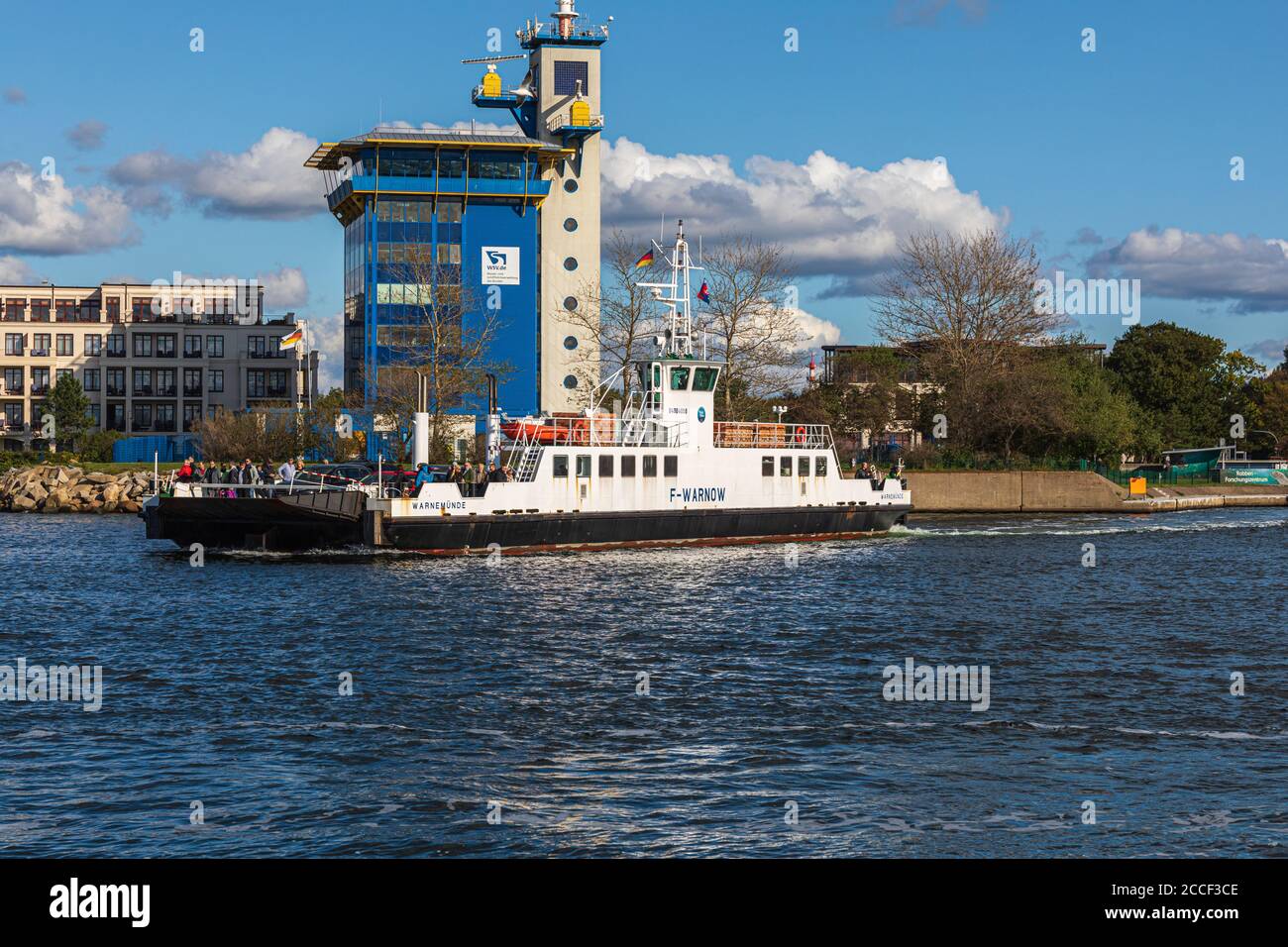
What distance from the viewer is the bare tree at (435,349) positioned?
6938cm

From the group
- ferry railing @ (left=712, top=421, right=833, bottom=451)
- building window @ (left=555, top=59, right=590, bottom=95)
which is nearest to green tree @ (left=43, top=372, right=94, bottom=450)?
building window @ (left=555, top=59, right=590, bottom=95)

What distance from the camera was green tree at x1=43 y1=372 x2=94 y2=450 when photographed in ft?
343

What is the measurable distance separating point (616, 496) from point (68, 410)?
71.1 m

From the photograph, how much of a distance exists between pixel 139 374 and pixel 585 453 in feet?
256

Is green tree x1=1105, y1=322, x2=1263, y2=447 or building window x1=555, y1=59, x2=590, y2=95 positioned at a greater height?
building window x1=555, y1=59, x2=590, y2=95

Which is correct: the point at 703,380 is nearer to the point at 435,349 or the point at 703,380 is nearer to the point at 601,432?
the point at 601,432

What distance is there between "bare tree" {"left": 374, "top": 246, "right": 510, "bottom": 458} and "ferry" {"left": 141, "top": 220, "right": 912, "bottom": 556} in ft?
45.1

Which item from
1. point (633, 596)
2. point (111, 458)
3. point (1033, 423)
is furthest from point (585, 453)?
point (111, 458)

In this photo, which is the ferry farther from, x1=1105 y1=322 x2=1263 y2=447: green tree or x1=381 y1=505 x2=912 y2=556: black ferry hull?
x1=1105 y1=322 x2=1263 y2=447: green tree

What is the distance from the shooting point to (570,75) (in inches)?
4104

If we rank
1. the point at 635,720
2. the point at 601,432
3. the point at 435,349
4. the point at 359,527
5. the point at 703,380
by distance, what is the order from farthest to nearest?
the point at 435,349 → the point at 703,380 → the point at 601,432 → the point at 359,527 → the point at 635,720

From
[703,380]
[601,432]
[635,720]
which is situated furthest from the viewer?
[703,380]

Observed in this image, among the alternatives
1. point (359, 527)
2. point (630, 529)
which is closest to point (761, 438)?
point (630, 529)
